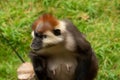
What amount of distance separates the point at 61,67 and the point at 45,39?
590 millimetres

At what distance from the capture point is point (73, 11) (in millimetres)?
6164

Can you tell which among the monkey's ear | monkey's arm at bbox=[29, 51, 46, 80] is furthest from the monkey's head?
monkey's arm at bbox=[29, 51, 46, 80]

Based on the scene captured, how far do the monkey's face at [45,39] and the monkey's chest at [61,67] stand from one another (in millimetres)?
403

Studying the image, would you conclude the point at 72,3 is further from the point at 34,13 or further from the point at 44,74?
the point at 44,74

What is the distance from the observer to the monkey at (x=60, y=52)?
4.21 metres

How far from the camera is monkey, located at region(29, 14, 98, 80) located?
4.21m

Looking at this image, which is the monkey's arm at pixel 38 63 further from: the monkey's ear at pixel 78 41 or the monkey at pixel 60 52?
the monkey's ear at pixel 78 41

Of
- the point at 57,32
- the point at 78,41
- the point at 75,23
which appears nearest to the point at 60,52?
the point at 78,41

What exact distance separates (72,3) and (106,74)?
1368 mm

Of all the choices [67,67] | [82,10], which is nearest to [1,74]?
[67,67]

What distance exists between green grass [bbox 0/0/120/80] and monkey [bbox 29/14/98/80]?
62cm

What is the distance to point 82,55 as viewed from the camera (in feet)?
14.9

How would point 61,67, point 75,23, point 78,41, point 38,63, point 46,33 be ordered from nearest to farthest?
point 46,33, point 78,41, point 38,63, point 61,67, point 75,23

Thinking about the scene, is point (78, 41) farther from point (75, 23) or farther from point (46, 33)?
point (75, 23)
